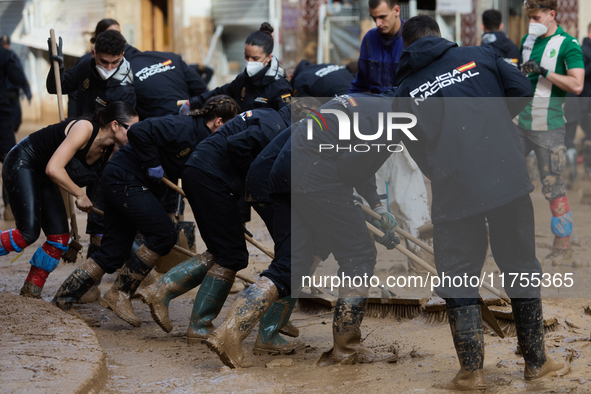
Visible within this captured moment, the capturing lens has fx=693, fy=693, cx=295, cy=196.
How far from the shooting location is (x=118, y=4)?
15.8m

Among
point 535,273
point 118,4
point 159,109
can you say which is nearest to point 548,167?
point 535,273

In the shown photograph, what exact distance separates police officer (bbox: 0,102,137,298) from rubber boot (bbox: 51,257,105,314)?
0.28m

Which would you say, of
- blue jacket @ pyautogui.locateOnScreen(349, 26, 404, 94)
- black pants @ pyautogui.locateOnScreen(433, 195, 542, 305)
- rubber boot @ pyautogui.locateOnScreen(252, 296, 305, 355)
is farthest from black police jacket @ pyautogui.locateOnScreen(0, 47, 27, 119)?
black pants @ pyautogui.locateOnScreen(433, 195, 542, 305)

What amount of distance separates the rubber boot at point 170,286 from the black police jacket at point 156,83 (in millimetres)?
1998

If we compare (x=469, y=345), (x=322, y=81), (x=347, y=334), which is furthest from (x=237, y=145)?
(x=322, y=81)

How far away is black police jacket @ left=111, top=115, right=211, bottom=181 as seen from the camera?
4.32m

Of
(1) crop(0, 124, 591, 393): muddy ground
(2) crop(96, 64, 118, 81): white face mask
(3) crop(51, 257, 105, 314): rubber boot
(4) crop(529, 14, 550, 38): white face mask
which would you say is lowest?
(1) crop(0, 124, 591, 393): muddy ground

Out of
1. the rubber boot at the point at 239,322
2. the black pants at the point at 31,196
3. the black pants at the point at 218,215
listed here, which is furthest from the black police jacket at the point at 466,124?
the black pants at the point at 31,196

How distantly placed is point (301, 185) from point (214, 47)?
13.0 metres

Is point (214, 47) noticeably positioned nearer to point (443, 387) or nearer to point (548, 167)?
point (548, 167)

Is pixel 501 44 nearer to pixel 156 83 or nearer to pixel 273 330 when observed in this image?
pixel 156 83

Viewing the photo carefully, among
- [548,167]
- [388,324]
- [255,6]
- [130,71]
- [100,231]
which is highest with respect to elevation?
[255,6]

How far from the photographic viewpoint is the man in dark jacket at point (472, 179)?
306 cm

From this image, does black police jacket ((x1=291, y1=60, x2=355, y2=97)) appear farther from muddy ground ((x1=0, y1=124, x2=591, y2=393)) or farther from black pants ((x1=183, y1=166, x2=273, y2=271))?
black pants ((x1=183, y1=166, x2=273, y2=271))
